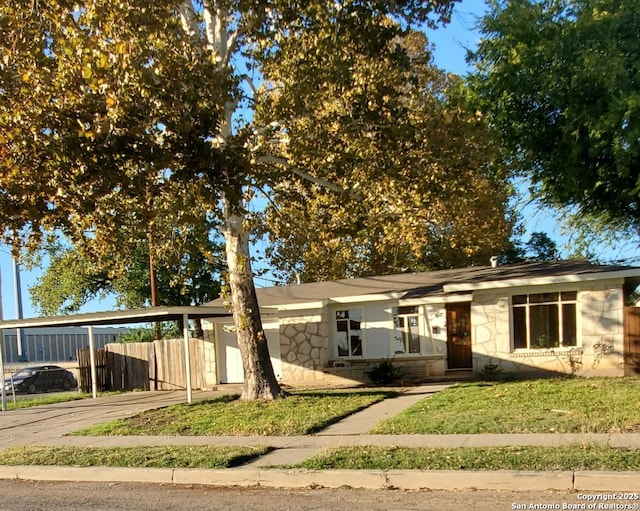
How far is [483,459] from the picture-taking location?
713 cm

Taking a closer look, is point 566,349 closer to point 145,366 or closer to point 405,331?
point 405,331

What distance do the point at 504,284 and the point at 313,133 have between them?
7.49 m

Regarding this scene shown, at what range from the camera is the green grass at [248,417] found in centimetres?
1073

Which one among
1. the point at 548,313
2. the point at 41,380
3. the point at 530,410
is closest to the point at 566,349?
the point at 548,313

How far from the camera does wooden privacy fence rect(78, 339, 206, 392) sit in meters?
21.2

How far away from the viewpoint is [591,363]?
16469 mm

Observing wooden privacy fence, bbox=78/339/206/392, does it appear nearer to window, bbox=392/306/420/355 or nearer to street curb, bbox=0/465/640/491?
window, bbox=392/306/420/355

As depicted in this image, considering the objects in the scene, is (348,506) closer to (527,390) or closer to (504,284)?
(527,390)

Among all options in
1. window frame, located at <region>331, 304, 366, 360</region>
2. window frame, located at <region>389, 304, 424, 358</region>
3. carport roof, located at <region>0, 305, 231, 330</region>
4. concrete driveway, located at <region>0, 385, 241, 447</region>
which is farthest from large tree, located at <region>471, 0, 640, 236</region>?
concrete driveway, located at <region>0, 385, 241, 447</region>

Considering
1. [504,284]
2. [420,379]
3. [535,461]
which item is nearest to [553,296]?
[504,284]

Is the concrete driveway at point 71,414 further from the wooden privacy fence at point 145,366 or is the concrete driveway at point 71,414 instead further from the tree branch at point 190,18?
the tree branch at point 190,18

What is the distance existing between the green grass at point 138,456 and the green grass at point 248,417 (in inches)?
Result: 56.5

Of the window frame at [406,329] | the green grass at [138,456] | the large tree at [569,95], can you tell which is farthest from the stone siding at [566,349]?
the green grass at [138,456]

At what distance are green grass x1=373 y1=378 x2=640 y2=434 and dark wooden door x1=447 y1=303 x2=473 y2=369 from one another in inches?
153
